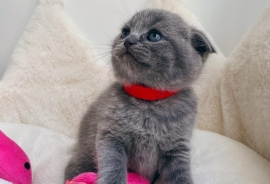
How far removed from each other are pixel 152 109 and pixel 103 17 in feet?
2.91

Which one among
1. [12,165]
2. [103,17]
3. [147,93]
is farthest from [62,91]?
[147,93]

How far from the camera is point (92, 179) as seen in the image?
2.92ft

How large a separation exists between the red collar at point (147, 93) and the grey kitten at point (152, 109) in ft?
0.04

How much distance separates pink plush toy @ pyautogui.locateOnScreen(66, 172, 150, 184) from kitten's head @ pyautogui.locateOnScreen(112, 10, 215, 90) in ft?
0.90

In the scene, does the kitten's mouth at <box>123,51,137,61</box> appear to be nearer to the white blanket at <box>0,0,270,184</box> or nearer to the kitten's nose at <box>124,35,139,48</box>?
the kitten's nose at <box>124,35,139,48</box>

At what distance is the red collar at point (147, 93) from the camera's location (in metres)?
0.95

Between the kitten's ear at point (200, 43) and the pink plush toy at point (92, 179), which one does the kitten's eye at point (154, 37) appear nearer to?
the kitten's ear at point (200, 43)

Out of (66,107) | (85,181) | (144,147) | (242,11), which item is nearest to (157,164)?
(144,147)

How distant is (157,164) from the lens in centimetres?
97

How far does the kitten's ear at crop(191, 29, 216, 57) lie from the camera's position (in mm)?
999

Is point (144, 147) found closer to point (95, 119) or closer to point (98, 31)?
point (95, 119)

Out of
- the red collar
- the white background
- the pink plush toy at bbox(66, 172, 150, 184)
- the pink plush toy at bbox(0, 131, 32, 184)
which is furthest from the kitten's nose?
the white background

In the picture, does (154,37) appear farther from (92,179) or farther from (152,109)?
(92,179)

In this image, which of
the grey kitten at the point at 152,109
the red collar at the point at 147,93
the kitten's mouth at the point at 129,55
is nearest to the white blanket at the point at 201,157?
the grey kitten at the point at 152,109
